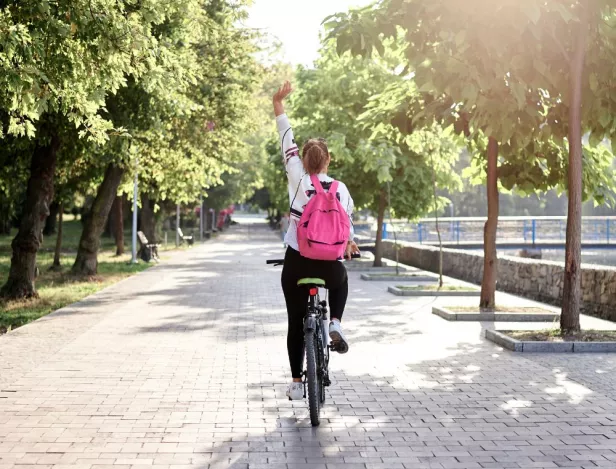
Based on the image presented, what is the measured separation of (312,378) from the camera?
6.23 meters

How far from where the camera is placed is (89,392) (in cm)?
765

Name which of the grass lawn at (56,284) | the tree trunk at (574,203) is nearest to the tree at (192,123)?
the grass lawn at (56,284)

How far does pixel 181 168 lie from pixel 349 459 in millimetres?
19864

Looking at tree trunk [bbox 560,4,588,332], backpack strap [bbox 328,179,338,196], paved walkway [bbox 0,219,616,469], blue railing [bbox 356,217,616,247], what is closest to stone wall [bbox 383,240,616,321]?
paved walkway [bbox 0,219,616,469]

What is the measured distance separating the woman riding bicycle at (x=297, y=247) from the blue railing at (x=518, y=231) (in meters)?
43.9

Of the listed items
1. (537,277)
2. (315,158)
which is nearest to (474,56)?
(315,158)

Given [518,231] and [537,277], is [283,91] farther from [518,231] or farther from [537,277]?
[518,231]

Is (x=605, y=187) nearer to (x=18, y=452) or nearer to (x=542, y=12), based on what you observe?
(x=542, y=12)

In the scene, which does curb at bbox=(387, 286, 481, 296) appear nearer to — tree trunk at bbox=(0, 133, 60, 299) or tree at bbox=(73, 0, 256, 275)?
tree at bbox=(73, 0, 256, 275)

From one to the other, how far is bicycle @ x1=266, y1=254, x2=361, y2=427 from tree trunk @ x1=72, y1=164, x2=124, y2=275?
16.3m

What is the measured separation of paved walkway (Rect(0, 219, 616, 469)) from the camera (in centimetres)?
563

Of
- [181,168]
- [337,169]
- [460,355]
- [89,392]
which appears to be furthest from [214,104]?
[89,392]

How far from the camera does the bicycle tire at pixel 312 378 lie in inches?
246

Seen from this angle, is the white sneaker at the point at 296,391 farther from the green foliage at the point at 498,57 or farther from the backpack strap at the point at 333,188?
the green foliage at the point at 498,57
